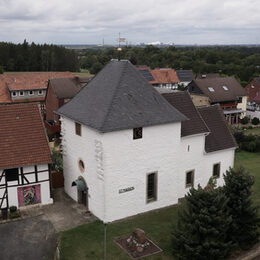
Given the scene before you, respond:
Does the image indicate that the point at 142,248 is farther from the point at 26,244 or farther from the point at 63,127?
the point at 63,127

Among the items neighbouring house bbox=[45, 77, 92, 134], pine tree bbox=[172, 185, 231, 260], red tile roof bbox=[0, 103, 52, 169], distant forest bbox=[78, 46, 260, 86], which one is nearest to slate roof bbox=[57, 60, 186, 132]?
red tile roof bbox=[0, 103, 52, 169]

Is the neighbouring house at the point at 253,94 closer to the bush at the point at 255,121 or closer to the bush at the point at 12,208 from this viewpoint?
the bush at the point at 255,121

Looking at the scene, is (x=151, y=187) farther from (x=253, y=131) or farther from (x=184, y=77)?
(x=184, y=77)

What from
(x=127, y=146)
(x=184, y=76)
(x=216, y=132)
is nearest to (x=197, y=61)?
(x=184, y=76)

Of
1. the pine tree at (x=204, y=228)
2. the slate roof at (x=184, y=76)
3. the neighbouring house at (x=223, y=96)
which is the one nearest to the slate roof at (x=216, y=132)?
the pine tree at (x=204, y=228)

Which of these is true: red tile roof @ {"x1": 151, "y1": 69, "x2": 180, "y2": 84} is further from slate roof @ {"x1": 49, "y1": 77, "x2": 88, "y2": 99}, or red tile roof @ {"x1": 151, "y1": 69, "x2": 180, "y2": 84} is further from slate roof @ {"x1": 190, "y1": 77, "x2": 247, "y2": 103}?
slate roof @ {"x1": 49, "y1": 77, "x2": 88, "y2": 99}
